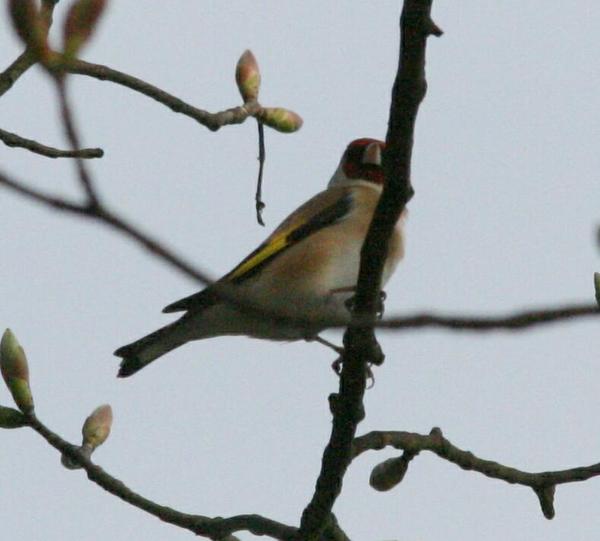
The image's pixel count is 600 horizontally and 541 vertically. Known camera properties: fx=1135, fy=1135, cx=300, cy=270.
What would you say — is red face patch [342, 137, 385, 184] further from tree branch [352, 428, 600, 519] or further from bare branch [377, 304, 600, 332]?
bare branch [377, 304, 600, 332]

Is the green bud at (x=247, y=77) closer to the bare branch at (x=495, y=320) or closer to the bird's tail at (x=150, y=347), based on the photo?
the bird's tail at (x=150, y=347)

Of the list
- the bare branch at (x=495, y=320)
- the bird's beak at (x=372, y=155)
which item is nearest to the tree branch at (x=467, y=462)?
the bare branch at (x=495, y=320)

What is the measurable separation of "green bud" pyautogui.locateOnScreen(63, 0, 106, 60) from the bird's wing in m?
4.29

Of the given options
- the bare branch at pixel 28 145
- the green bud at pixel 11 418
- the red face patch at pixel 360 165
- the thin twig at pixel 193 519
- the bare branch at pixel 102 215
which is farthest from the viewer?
the red face patch at pixel 360 165

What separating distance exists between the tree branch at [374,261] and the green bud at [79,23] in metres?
0.47

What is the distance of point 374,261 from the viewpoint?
278 cm

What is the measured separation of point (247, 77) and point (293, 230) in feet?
7.78

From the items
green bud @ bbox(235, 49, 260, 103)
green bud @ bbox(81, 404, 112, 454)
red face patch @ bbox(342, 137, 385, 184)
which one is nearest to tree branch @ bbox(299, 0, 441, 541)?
green bud @ bbox(81, 404, 112, 454)

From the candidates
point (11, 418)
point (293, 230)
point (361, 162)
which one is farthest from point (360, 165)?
point (11, 418)

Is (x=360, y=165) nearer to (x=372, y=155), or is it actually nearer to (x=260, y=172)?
(x=372, y=155)

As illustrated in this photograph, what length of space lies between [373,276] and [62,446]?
1.23 m

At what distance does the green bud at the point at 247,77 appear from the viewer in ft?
11.8

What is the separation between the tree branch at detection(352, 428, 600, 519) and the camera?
11.9ft

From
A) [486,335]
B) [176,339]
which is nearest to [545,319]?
[486,335]
